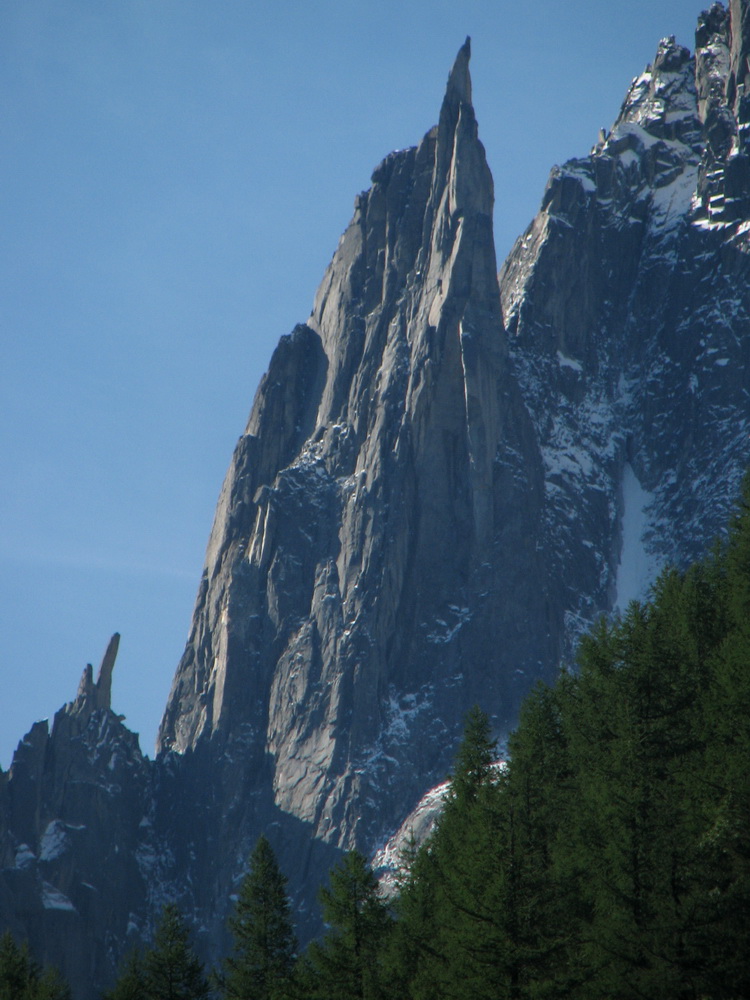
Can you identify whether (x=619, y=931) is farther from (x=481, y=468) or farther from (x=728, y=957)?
(x=481, y=468)

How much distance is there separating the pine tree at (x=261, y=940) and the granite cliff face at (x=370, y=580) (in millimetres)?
90986

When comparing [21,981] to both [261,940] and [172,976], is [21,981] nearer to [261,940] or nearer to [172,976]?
[172,976]

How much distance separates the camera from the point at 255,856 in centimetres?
6669

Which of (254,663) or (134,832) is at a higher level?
Result: (254,663)

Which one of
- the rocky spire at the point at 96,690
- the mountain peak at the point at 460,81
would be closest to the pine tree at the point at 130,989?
the rocky spire at the point at 96,690

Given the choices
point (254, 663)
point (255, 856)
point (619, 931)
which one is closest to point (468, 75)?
point (254, 663)

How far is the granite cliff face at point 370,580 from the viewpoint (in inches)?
→ 6393

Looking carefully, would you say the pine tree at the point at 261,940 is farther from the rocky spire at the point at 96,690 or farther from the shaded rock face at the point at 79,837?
the rocky spire at the point at 96,690

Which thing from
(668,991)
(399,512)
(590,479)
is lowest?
(668,991)

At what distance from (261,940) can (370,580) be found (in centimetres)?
10927

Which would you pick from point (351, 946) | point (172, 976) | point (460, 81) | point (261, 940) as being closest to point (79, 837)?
point (460, 81)

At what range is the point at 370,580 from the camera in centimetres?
17000

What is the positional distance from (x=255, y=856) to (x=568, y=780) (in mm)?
15547

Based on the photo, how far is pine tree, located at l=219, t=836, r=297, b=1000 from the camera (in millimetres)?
59184
